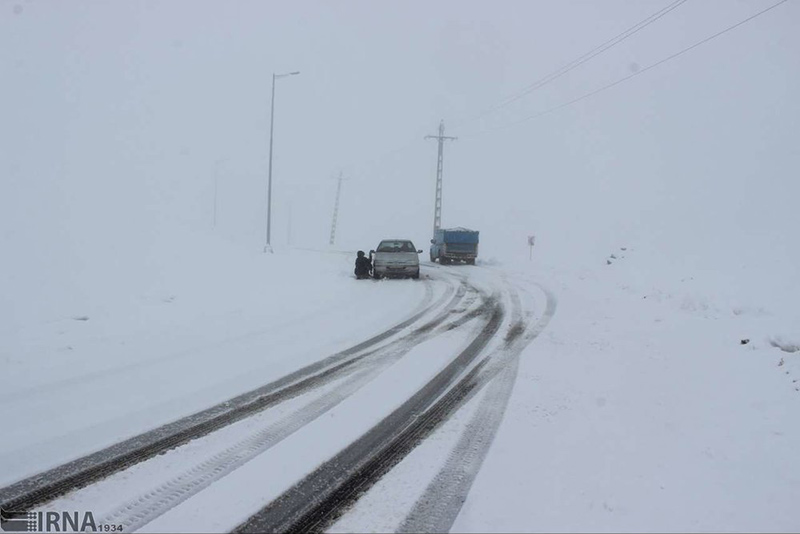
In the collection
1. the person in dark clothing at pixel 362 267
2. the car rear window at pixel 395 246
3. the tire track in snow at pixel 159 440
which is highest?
the car rear window at pixel 395 246

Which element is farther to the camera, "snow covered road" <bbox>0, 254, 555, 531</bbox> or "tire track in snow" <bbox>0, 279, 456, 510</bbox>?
"tire track in snow" <bbox>0, 279, 456, 510</bbox>

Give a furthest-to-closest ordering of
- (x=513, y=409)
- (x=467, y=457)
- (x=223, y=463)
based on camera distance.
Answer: (x=513, y=409) → (x=467, y=457) → (x=223, y=463)

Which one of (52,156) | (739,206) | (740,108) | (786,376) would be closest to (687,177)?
(739,206)

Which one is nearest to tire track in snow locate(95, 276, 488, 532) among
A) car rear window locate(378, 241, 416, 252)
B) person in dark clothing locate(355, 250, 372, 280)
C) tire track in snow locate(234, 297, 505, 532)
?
tire track in snow locate(234, 297, 505, 532)

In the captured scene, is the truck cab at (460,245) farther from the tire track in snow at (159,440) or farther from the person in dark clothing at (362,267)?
the tire track in snow at (159,440)

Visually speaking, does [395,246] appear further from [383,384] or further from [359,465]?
[359,465]

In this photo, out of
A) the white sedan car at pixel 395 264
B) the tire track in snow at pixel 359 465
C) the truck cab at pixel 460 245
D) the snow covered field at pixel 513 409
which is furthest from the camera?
the truck cab at pixel 460 245

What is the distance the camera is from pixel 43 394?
6199 millimetres

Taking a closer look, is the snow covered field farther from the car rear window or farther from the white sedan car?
the car rear window

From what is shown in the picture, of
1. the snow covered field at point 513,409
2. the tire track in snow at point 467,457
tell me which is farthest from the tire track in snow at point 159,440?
the tire track in snow at point 467,457

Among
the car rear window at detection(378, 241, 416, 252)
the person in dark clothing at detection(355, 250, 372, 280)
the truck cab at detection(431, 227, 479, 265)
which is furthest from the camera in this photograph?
the truck cab at detection(431, 227, 479, 265)

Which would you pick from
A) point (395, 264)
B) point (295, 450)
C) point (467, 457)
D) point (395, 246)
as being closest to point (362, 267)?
point (395, 264)

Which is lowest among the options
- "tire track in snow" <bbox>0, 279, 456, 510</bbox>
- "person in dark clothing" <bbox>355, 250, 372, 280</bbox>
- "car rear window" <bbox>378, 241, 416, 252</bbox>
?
"tire track in snow" <bbox>0, 279, 456, 510</bbox>

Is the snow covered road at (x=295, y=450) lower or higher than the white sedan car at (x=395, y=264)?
lower
